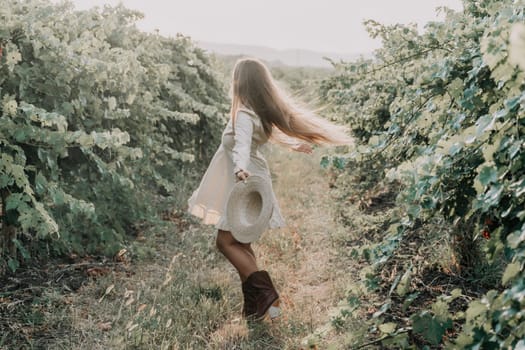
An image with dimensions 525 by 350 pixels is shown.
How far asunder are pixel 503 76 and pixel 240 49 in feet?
542

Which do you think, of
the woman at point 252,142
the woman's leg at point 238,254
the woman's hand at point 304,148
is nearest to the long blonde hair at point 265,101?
the woman at point 252,142

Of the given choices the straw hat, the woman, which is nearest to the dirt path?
the woman

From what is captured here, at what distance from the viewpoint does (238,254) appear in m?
3.86

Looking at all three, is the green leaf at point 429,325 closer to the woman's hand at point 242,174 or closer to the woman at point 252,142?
the woman's hand at point 242,174

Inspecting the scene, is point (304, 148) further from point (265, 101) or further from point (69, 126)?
point (69, 126)

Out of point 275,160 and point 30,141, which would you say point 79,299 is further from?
point 275,160

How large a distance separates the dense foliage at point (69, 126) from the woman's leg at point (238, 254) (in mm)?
903

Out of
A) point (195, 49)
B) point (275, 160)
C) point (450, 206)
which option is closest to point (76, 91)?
point (450, 206)

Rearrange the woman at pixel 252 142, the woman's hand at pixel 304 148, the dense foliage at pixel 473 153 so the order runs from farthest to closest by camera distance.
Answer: the woman's hand at pixel 304 148 → the woman at pixel 252 142 → the dense foliage at pixel 473 153

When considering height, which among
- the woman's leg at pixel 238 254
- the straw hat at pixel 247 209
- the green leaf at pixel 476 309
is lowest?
the woman's leg at pixel 238 254

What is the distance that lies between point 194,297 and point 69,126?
1778mm

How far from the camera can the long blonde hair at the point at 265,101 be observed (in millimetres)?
3982

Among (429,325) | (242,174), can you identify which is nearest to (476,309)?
(429,325)

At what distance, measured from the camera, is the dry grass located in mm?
3395
